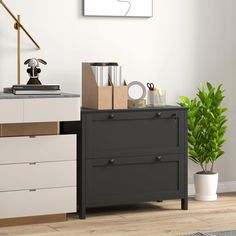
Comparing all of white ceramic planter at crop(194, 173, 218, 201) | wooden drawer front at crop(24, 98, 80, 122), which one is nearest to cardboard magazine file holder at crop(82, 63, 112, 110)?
wooden drawer front at crop(24, 98, 80, 122)

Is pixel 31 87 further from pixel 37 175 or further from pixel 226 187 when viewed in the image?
pixel 226 187

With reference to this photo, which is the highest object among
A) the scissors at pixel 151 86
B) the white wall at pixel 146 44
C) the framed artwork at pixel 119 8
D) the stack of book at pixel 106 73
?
the framed artwork at pixel 119 8

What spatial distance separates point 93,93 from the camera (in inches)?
196

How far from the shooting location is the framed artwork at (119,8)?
17.4 ft

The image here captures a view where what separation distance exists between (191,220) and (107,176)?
0.63 m

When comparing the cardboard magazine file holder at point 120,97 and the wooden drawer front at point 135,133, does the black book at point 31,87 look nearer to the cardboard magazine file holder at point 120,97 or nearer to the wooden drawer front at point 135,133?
the wooden drawer front at point 135,133

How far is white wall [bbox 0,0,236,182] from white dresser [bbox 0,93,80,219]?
2.01 feet

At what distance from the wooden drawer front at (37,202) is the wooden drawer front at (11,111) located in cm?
46

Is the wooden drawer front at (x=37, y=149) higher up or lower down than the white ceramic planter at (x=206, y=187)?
higher up

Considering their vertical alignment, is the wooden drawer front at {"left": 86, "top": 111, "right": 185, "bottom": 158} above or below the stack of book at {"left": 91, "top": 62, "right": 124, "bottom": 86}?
below

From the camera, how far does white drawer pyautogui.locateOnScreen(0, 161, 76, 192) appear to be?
4.59m

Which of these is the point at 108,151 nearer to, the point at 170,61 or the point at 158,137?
the point at 158,137

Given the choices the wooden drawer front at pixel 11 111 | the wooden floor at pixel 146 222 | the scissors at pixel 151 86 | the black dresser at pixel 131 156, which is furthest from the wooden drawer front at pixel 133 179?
the wooden drawer front at pixel 11 111

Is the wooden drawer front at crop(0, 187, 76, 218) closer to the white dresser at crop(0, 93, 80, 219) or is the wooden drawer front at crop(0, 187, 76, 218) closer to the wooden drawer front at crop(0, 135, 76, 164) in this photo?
the white dresser at crop(0, 93, 80, 219)
